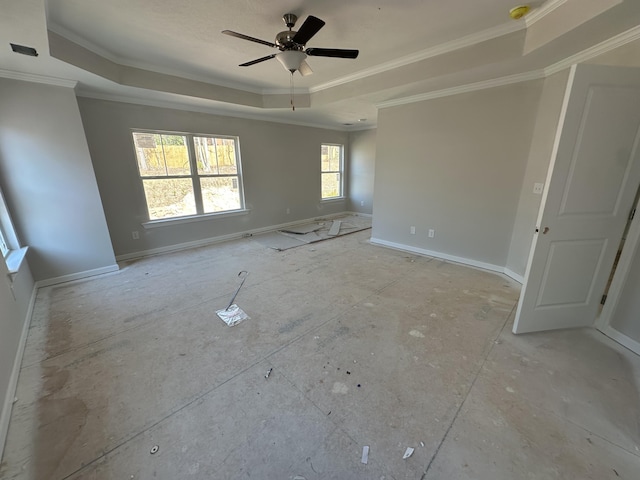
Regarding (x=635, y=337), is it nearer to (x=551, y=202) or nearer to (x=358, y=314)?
(x=551, y=202)

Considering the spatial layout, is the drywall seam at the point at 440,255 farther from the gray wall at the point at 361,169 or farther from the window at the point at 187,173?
the window at the point at 187,173

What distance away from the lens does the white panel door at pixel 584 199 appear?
1.70m

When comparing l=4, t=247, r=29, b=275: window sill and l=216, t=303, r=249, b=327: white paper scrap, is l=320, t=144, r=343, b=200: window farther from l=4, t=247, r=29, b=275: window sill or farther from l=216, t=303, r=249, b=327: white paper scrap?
l=4, t=247, r=29, b=275: window sill

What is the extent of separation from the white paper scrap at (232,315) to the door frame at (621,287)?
3198mm

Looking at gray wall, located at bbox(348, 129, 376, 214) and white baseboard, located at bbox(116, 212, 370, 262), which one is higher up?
gray wall, located at bbox(348, 129, 376, 214)

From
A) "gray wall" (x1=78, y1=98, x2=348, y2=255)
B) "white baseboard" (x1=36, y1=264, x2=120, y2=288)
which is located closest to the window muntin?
"white baseboard" (x1=36, y1=264, x2=120, y2=288)

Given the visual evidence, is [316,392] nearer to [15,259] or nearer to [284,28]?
[284,28]

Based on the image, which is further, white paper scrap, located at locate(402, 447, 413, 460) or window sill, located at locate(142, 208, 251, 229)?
window sill, located at locate(142, 208, 251, 229)

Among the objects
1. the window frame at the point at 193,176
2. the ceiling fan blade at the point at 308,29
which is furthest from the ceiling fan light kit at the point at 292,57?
the window frame at the point at 193,176

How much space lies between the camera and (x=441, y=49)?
2.76 m

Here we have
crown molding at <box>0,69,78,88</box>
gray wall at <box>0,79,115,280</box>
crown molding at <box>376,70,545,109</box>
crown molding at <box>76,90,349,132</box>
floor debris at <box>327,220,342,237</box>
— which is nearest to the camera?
crown molding at <box>0,69,78,88</box>

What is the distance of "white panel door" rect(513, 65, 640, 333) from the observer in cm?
170

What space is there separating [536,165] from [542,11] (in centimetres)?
148

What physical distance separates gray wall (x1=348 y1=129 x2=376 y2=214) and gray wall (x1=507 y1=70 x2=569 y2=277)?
3842mm
